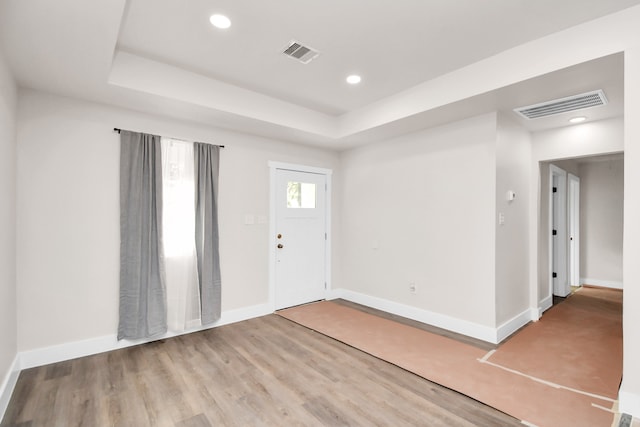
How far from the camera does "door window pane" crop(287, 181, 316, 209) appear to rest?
472cm

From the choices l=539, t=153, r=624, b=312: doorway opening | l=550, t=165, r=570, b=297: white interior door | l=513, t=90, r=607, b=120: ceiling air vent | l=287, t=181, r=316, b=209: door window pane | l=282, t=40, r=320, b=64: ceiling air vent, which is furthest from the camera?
l=539, t=153, r=624, b=312: doorway opening

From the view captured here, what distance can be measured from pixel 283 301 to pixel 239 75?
306 centimetres

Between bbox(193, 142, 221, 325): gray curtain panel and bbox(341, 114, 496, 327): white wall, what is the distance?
2216 mm

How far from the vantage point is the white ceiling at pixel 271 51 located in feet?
7.00

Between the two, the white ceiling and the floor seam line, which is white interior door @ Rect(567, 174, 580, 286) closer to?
the white ceiling

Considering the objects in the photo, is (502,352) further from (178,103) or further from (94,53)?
(94,53)

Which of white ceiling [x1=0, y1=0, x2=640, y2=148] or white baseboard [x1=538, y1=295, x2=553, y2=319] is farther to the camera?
white baseboard [x1=538, y1=295, x2=553, y2=319]

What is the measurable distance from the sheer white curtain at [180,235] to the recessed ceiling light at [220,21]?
1.62 metres

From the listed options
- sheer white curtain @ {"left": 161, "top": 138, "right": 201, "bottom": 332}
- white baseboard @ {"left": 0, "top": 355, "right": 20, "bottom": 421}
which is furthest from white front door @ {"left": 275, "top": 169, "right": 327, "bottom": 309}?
white baseboard @ {"left": 0, "top": 355, "right": 20, "bottom": 421}

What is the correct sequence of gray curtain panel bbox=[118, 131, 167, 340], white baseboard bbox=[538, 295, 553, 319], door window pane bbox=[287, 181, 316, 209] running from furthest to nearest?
door window pane bbox=[287, 181, 316, 209] → white baseboard bbox=[538, 295, 553, 319] → gray curtain panel bbox=[118, 131, 167, 340]

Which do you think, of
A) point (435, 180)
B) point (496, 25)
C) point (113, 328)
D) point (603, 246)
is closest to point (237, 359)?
point (113, 328)

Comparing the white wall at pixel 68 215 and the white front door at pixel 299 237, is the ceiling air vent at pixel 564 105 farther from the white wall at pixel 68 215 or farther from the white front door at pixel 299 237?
the white wall at pixel 68 215

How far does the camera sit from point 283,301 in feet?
15.2

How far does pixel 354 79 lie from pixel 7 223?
3298 millimetres
